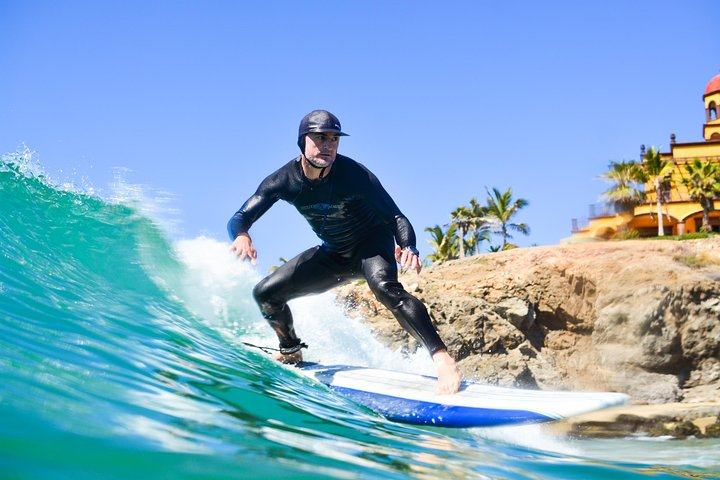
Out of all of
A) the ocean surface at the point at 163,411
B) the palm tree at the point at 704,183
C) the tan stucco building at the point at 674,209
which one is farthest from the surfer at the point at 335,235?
the palm tree at the point at 704,183

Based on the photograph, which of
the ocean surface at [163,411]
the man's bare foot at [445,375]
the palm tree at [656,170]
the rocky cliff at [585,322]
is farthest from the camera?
the palm tree at [656,170]

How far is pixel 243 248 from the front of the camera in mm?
4891

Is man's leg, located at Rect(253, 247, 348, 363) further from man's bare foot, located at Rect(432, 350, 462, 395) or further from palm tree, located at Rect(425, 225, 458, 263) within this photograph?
palm tree, located at Rect(425, 225, 458, 263)

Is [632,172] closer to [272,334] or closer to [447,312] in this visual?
[447,312]

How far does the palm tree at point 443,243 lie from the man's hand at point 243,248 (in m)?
37.8

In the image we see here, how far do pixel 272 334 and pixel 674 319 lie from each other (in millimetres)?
9215

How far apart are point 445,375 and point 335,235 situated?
1575 millimetres

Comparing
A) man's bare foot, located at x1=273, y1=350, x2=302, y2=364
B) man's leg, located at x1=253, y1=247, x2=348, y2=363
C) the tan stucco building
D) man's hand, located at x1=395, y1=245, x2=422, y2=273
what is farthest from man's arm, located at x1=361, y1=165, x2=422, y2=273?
the tan stucco building

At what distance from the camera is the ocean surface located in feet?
5.77

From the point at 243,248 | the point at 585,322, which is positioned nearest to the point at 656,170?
the point at 585,322

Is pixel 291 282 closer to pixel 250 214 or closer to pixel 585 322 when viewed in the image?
pixel 250 214

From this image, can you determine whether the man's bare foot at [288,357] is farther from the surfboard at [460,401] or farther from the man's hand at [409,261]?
the man's hand at [409,261]

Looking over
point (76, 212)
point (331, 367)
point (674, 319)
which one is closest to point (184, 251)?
point (76, 212)

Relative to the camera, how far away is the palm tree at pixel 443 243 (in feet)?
140
